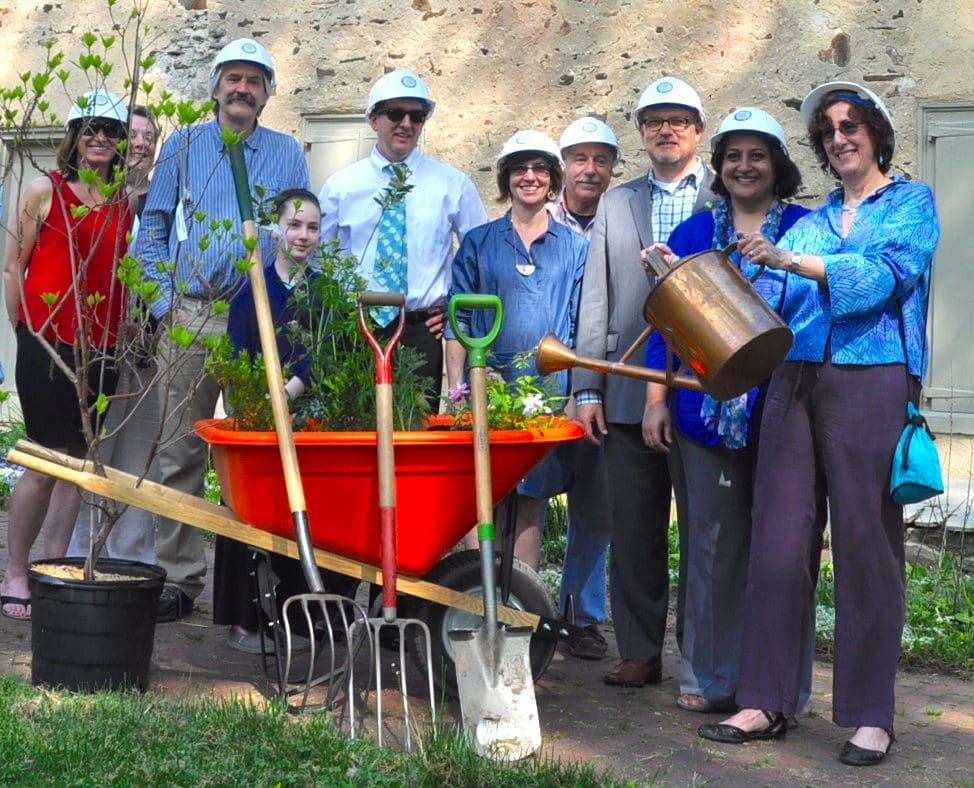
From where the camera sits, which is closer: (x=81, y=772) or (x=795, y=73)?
(x=81, y=772)

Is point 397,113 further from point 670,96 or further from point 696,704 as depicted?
point 696,704

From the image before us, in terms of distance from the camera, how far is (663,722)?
176 inches

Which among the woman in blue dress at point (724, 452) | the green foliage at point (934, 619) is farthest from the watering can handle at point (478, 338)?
the green foliage at point (934, 619)

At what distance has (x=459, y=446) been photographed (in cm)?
423

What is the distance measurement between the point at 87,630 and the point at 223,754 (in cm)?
90

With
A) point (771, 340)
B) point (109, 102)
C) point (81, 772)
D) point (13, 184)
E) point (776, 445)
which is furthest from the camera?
point (13, 184)

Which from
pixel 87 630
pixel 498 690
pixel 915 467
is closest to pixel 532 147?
pixel 915 467

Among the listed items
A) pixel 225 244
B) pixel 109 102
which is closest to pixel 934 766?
pixel 225 244

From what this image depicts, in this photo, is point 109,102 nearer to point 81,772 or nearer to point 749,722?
point 81,772

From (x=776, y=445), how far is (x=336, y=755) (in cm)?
154

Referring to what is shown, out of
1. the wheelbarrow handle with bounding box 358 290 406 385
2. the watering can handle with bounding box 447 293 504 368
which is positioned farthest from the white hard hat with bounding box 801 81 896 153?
the wheelbarrow handle with bounding box 358 290 406 385

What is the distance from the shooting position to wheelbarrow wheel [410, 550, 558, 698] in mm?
4566

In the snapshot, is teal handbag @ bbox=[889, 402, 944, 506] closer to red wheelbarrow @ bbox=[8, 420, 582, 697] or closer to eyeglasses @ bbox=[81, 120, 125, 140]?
red wheelbarrow @ bbox=[8, 420, 582, 697]

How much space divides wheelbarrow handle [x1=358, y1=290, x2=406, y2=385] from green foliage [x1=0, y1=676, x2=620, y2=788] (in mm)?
968
